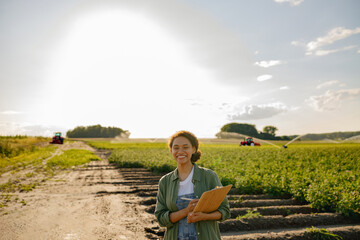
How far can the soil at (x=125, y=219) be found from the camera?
272 inches

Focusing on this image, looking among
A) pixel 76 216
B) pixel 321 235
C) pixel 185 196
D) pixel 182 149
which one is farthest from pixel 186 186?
pixel 76 216

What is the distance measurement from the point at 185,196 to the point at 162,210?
1.09 ft

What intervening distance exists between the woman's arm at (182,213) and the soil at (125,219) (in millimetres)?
3937

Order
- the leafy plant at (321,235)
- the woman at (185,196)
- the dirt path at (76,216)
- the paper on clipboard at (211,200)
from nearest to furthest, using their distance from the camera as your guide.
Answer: the paper on clipboard at (211,200) < the woman at (185,196) < the leafy plant at (321,235) < the dirt path at (76,216)

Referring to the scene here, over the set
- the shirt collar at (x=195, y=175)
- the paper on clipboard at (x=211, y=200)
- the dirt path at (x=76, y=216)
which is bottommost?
the dirt path at (x=76, y=216)

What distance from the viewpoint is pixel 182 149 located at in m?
3.06

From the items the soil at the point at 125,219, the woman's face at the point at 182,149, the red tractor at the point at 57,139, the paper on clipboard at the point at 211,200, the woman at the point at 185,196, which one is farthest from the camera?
the red tractor at the point at 57,139

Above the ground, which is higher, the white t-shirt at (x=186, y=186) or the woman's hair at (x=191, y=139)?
the woman's hair at (x=191, y=139)

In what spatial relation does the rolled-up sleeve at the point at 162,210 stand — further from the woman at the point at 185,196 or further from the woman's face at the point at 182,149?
the woman's face at the point at 182,149

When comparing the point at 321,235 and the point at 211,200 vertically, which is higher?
the point at 211,200

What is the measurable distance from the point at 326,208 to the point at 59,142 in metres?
45.9

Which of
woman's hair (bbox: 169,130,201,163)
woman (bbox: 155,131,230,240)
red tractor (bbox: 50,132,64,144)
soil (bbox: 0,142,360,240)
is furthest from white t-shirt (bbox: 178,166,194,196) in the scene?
red tractor (bbox: 50,132,64,144)

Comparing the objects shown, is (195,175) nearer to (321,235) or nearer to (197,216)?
(197,216)

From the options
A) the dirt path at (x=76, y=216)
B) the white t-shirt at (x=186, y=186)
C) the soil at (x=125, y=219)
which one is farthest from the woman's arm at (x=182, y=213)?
the dirt path at (x=76, y=216)
